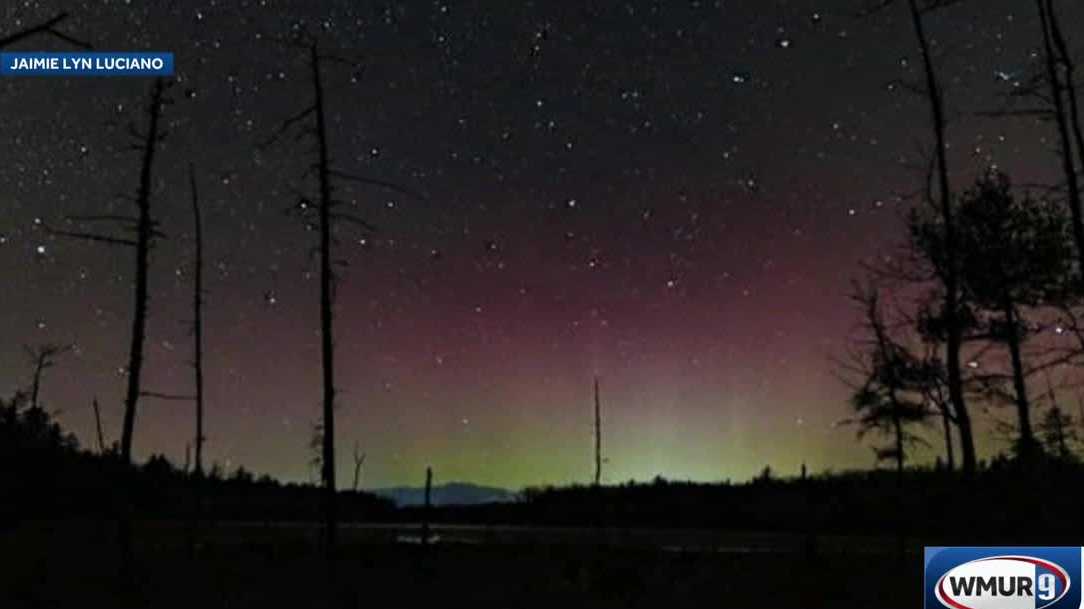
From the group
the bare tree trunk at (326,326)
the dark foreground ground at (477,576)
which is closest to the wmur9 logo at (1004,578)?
the dark foreground ground at (477,576)

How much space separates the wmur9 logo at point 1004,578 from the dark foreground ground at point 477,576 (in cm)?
425

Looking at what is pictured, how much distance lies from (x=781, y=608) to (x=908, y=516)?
19.2 meters

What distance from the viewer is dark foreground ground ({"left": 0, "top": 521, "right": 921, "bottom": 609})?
66.1 feet

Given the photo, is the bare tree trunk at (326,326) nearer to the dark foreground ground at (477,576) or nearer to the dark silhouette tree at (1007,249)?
the dark foreground ground at (477,576)

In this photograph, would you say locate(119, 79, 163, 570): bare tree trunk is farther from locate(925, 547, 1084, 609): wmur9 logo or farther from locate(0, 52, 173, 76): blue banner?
locate(925, 547, 1084, 609): wmur9 logo

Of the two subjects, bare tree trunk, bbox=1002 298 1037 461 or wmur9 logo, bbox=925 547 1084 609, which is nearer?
wmur9 logo, bbox=925 547 1084 609

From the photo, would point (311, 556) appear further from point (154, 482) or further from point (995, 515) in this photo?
point (154, 482)

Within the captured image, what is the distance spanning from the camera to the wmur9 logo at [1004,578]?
13.2 m

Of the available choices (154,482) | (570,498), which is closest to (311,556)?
(570,498)

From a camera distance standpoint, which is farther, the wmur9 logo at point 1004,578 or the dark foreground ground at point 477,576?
the dark foreground ground at point 477,576

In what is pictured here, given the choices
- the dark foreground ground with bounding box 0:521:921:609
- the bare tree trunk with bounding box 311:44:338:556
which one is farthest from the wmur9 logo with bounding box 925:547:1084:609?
the bare tree trunk with bounding box 311:44:338:556

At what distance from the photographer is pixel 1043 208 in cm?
3309

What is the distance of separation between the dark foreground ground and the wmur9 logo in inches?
167

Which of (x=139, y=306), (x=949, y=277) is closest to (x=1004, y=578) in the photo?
(x=949, y=277)
